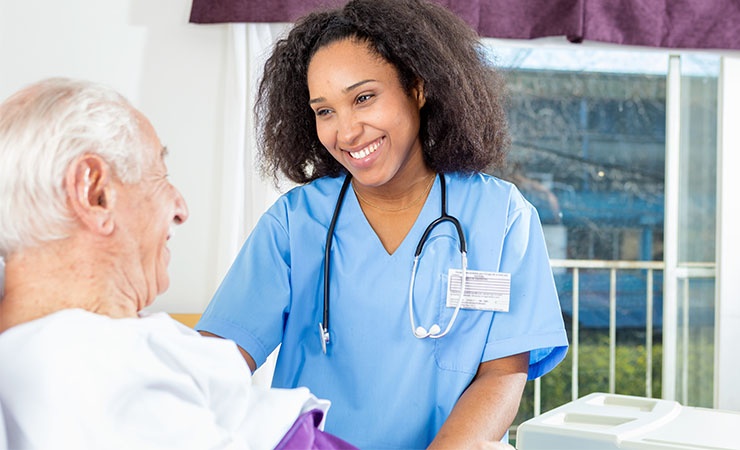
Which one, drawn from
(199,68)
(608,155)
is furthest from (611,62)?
(199,68)

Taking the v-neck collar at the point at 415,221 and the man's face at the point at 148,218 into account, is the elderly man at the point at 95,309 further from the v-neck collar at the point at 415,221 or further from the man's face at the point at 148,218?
the v-neck collar at the point at 415,221

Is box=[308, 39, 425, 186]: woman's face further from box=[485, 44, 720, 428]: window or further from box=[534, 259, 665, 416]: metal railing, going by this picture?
box=[534, 259, 665, 416]: metal railing

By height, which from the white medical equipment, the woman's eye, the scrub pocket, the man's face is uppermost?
the woman's eye

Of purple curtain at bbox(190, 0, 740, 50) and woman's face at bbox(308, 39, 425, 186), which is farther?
purple curtain at bbox(190, 0, 740, 50)

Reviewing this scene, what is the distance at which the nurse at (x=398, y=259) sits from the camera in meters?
1.41

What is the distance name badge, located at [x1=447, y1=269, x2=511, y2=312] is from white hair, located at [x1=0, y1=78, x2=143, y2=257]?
69 centimetres

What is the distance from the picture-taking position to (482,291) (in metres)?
1.42

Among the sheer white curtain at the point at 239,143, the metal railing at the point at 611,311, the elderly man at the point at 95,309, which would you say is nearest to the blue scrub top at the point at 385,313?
the elderly man at the point at 95,309

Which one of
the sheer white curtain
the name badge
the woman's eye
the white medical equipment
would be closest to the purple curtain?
the sheer white curtain

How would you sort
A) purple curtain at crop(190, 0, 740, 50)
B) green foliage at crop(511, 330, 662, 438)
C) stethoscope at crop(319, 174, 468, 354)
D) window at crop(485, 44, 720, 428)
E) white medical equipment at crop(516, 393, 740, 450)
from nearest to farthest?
1. white medical equipment at crop(516, 393, 740, 450)
2. stethoscope at crop(319, 174, 468, 354)
3. purple curtain at crop(190, 0, 740, 50)
4. window at crop(485, 44, 720, 428)
5. green foliage at crop(511, 330, 662, 438)

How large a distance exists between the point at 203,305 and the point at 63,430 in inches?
97.7

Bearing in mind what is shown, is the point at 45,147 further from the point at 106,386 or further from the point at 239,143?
the point at 239,143

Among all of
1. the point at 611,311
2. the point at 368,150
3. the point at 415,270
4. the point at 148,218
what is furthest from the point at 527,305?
the point at 611,311

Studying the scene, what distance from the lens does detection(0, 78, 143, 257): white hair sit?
83 cm
